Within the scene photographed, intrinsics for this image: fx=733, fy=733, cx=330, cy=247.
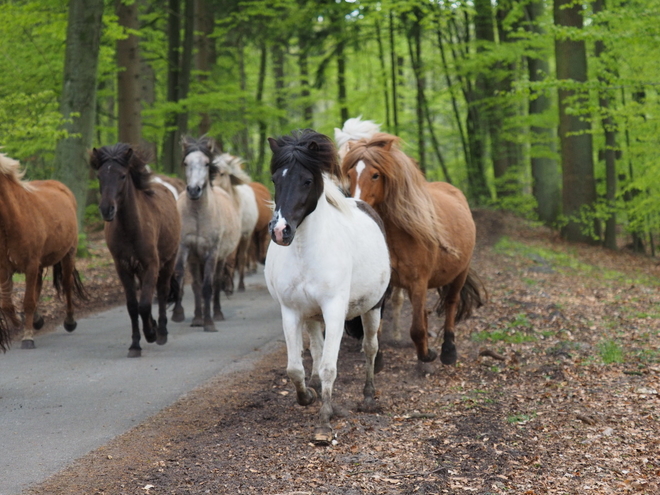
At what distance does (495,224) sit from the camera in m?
25.8

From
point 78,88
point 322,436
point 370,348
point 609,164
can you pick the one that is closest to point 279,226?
point 322,436

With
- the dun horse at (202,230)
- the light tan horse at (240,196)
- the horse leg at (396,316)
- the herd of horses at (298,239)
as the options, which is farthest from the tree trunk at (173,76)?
the horse leg at (396,316)

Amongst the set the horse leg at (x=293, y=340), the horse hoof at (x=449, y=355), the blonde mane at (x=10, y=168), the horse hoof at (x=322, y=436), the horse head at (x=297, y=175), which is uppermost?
the blonde mane at (x=10, y=168)

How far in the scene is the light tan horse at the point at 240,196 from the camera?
1311cm

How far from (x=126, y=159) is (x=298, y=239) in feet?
13.4

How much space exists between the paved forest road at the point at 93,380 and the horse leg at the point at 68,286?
0.13m

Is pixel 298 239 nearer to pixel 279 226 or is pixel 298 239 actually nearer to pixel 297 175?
pixel 279 226

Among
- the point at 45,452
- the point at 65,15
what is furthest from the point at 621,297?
the point at 65,15

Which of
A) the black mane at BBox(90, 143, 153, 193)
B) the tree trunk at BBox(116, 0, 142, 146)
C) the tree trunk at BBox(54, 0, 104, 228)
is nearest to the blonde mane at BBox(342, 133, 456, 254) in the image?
the black mane at BBox(90, 143, 153, 193)

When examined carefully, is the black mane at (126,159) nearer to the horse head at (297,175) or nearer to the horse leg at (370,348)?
the horse head at (297,175)

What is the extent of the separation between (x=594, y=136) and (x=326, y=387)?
18952mm

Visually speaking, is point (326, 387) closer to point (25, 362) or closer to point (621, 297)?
point (25, 362)

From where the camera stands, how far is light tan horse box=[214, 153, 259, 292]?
13109 millimetres

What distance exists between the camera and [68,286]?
1054cm
